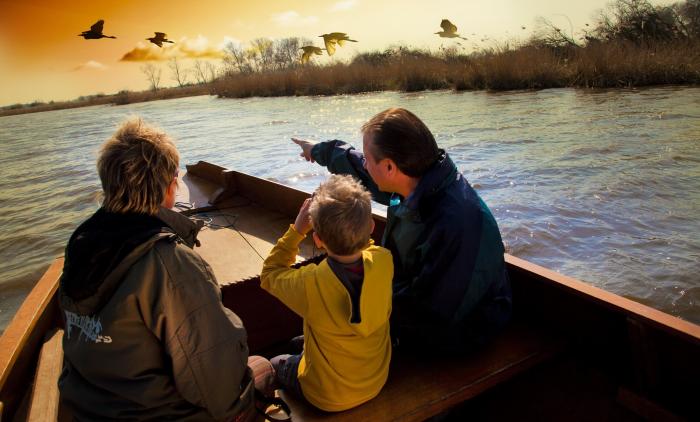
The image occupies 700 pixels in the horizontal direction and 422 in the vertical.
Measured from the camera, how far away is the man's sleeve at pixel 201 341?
112cm

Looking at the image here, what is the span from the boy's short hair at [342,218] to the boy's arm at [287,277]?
0.46 ft

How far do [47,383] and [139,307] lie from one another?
41.6 inches

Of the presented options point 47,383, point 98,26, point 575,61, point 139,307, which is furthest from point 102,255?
point 575,61

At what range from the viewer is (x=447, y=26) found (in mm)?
2453

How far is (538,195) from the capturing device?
19.4ft

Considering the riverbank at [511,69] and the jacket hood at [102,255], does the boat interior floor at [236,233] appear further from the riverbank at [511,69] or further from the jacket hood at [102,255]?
the riverbank at [511,69]

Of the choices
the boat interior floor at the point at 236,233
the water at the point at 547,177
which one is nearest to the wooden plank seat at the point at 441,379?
the boat interior floor at the point at 236,233

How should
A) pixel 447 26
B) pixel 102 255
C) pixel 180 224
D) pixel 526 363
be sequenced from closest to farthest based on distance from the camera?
pixel 102 255 → pixel 180 224 → pixel 526 363 → pixel 447 26

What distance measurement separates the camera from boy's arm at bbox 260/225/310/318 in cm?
140

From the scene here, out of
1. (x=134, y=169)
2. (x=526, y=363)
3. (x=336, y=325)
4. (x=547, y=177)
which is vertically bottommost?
(x=547, y=177)

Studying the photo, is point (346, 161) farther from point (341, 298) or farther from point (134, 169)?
point (134, 169)

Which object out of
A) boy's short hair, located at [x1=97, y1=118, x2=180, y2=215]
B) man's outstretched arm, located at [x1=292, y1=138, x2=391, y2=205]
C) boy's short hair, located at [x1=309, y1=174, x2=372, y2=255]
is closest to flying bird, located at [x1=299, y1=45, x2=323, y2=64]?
man's outstretched arm, located at [x1=292, y1=138, x2=391, y2=205]

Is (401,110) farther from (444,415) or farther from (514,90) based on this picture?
(514,90)

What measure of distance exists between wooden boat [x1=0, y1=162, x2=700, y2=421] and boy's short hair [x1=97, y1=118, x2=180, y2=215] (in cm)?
90
